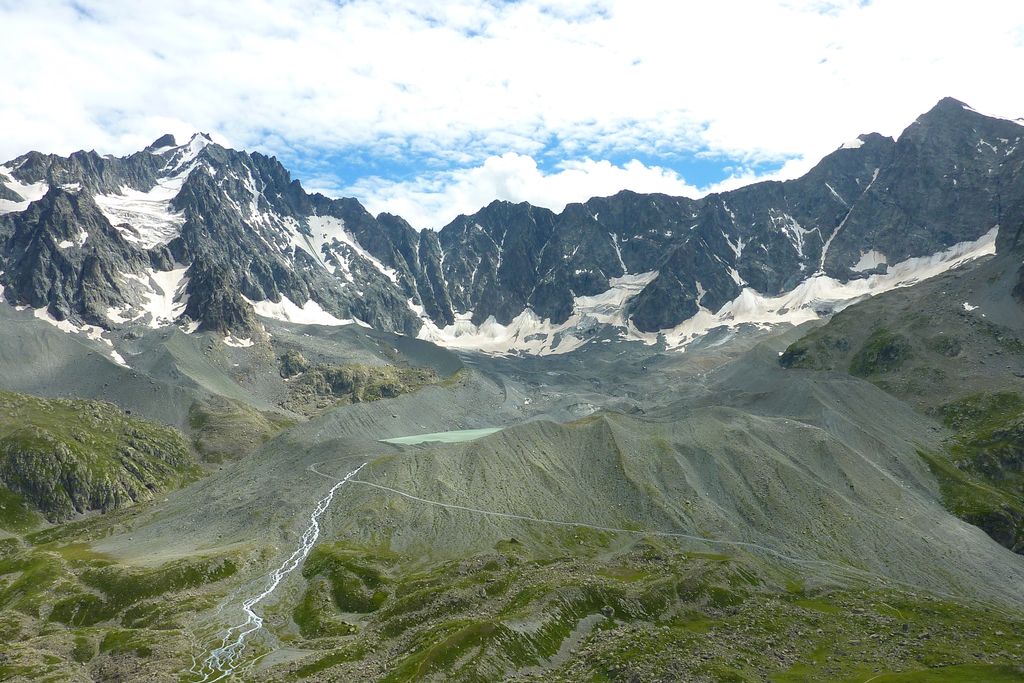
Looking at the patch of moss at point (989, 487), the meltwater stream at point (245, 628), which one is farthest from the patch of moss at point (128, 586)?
the patch of moss at point (989, 487)

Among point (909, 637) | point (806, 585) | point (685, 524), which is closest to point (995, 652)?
point (909, 637)

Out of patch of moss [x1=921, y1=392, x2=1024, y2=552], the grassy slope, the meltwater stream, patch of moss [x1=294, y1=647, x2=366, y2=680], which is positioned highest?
the meltwater stream

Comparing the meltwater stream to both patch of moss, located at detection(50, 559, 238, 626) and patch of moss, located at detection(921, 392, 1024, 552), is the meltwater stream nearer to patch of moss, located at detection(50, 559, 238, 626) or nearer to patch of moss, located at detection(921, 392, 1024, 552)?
patch of moss, located at detection(50, 559, 238, 626)

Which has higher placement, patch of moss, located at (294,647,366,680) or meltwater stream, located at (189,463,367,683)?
meltwater stream, located at (189,463,367,683)

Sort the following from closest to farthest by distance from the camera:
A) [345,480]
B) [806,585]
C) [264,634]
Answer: [264,634], [806,585], [345,480]

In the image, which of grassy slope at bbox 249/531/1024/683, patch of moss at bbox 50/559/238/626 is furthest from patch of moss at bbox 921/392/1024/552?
patch of moss at bbox 50/559/238/626

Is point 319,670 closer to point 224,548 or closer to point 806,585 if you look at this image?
point 224,548

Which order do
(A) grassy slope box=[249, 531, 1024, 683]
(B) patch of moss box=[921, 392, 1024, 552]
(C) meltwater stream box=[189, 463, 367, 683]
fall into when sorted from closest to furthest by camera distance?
(A) grassy slope box=[249, 531, 1024, 683] → (C) meltwater stream box=[189, 463, 367, 683] → (B) patch of moss box=[921, 392, 1024, 552]

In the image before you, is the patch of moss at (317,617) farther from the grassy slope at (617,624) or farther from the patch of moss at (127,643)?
the patch of moss at (127,643)
